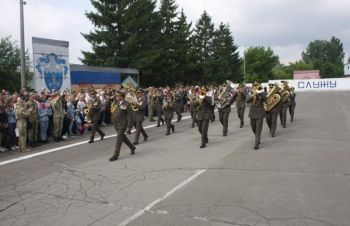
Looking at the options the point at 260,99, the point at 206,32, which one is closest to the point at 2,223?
the point at 260,99

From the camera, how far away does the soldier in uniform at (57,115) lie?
15742 mm


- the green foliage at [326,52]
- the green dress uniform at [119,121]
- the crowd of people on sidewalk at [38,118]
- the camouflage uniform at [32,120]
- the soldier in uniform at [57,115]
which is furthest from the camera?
the green foliage at [326,52]

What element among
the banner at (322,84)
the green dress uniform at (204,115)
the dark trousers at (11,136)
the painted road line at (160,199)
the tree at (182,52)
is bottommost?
the painted road line at (160,199)

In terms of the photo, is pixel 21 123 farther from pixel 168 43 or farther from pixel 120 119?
pixel 168 43

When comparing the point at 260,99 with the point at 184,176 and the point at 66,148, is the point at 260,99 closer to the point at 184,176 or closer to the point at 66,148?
the point at 184,176

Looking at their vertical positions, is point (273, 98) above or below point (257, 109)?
above

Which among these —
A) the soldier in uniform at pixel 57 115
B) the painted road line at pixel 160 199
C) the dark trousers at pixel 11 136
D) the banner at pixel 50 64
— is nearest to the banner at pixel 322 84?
the banner at pixel 50 64

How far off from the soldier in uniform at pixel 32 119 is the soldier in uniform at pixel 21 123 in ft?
0.99

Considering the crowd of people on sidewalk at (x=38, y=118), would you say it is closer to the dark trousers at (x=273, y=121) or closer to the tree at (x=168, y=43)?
the dark trousers at (x=273, y=121)

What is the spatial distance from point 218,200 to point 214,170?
230cm

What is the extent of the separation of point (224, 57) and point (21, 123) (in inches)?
2323

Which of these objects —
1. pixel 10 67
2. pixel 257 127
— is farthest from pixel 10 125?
pixel 10 67

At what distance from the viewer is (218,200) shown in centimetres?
710

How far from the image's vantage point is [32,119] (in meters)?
14.3
